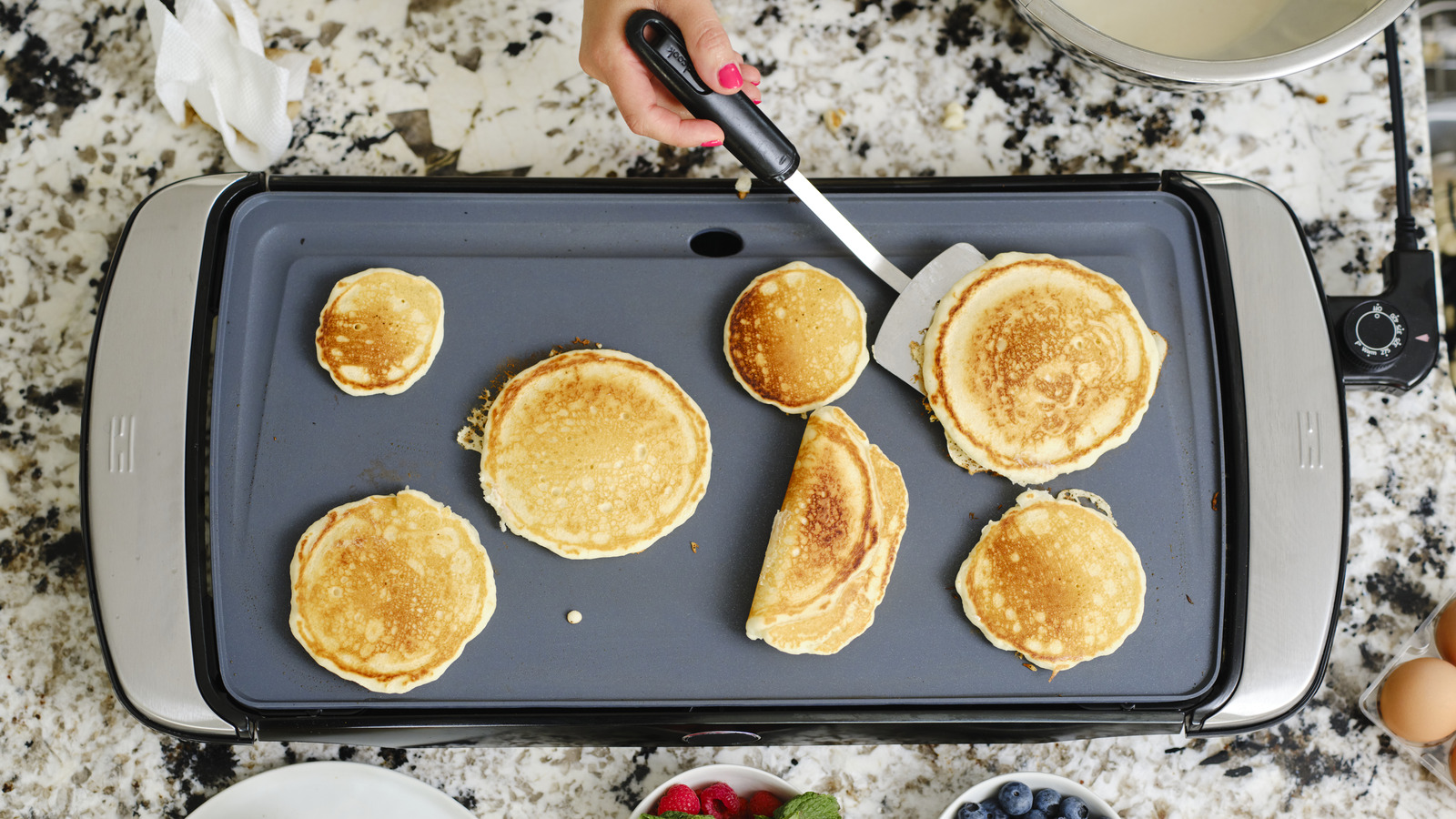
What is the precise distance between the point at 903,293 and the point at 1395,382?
2.19ft

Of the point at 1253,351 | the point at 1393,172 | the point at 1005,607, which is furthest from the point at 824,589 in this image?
the point at 1393,172

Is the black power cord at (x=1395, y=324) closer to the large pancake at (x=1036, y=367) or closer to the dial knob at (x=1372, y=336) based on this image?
the dial knob at (x=1372, y=336)

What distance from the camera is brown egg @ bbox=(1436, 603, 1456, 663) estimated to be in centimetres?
114

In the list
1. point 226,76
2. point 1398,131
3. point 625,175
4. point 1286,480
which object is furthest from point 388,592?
point 1398,131

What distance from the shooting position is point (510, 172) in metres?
1.25

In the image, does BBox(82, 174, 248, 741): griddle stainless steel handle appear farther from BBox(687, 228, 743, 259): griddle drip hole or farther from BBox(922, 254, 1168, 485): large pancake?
BBox(922, 254, 1168, 485): large pancake

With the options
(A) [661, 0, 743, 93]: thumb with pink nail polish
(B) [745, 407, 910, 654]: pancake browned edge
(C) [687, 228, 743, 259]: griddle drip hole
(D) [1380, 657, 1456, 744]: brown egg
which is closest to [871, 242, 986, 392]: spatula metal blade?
(B) [745, 407, 910, 654]: pancake browned edge

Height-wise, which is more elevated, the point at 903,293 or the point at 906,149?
the point at 906,149

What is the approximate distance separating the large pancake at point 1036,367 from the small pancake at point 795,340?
4.3 inches

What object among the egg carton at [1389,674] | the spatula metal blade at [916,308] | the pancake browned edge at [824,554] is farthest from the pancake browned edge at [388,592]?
the egg carton at [1389,674]

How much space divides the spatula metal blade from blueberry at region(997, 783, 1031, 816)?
1.86 ft

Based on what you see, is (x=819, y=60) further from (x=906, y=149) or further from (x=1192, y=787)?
(x=1192, y=787)

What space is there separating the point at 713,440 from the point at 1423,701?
1.02 metres

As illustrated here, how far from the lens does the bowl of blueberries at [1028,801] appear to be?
1.10m
